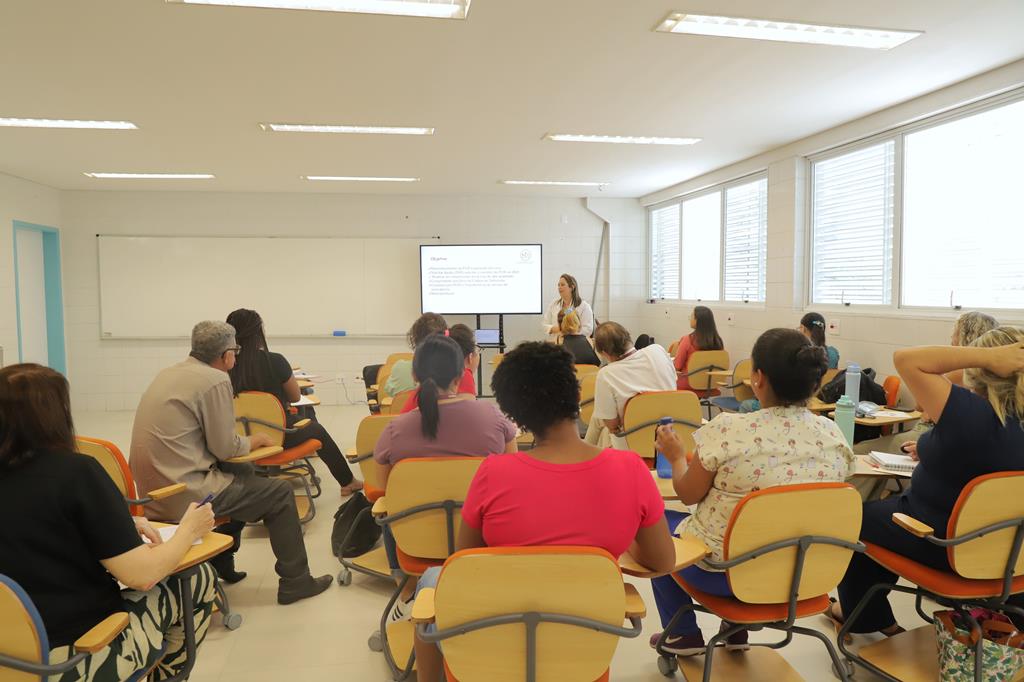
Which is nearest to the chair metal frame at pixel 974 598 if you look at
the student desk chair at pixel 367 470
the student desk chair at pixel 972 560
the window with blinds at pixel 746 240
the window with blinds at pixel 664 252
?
the student desk chair at pixel 972 560

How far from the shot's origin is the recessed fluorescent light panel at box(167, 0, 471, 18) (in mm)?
2926

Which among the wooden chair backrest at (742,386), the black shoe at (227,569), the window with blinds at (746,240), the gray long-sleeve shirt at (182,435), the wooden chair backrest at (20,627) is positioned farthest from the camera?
the window with blinds at (746,240)

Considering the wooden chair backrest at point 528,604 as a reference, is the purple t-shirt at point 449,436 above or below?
above

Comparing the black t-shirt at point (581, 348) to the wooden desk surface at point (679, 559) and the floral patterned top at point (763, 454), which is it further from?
the wooden desk surface at point (679, 559)

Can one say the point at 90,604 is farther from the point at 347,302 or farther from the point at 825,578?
the point at 347,302

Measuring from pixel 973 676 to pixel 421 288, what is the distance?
7.44 meters

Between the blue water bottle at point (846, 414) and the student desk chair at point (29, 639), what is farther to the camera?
the blue water bottle at point (846, 414)

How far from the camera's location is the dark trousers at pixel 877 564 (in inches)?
86.5

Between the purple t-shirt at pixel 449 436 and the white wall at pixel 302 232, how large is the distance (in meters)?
6.58

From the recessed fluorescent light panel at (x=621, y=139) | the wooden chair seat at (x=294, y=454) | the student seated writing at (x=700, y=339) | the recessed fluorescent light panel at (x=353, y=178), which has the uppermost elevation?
the recessed fluorescent light panel at (x=353, y=178)

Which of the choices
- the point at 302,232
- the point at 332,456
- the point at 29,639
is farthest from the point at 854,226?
the point at 302,232

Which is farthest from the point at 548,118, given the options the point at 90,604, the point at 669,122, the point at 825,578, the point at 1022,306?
the point at 90,604

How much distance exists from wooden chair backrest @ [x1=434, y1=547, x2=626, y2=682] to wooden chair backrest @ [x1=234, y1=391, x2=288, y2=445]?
8.66 ft

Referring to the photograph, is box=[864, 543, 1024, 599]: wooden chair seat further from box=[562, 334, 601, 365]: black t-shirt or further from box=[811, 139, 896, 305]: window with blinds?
box=[562, 334, 601, 365]: black t-shirt
